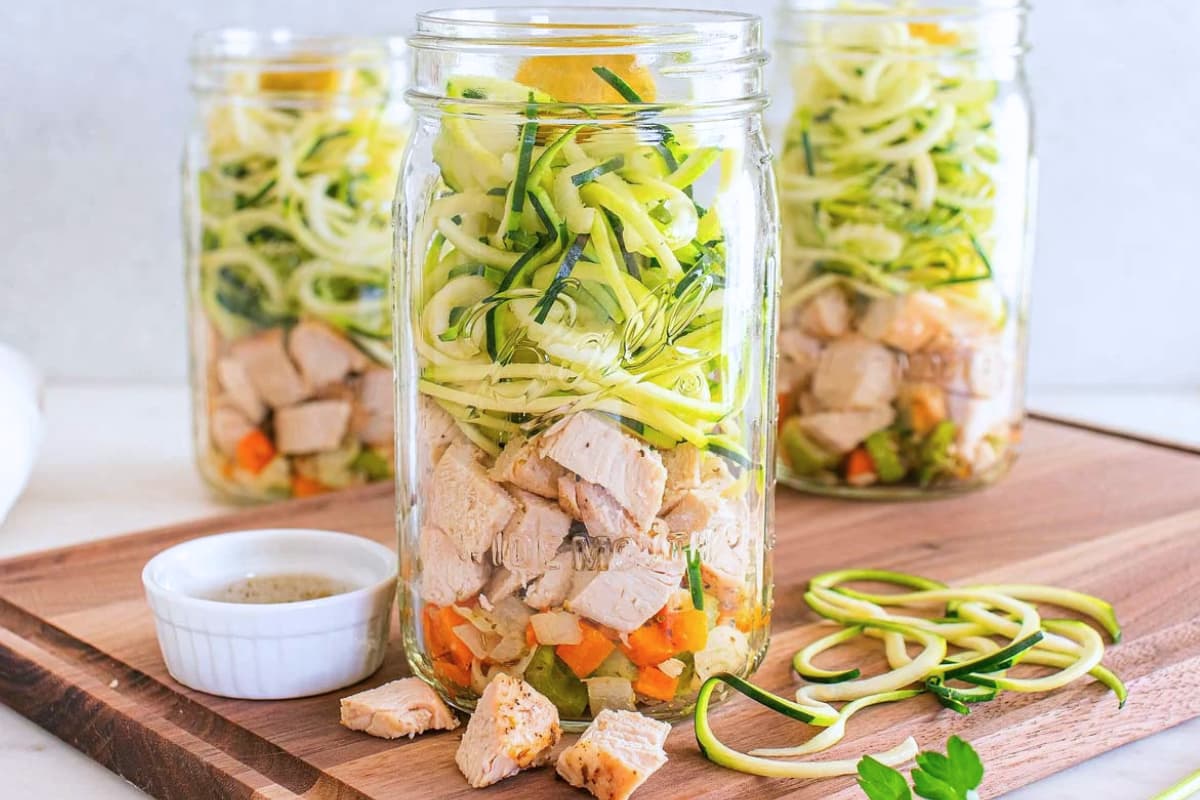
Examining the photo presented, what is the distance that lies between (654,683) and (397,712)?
19 cm

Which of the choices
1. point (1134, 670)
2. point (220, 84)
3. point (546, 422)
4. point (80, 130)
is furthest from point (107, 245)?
point (1134, 670)

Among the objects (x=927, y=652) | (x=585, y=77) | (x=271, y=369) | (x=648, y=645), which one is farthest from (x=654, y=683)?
(x=271, y=369)

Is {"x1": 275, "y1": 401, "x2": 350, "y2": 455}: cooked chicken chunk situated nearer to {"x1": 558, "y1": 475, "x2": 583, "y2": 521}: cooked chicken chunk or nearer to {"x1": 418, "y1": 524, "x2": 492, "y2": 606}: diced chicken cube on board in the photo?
{"x1": 418, "y1": 524, "x2": 492, "y2": 606}: diced chicken cube on board

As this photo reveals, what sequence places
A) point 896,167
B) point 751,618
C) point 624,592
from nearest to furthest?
point 624,592, point 751,618, point 896,167

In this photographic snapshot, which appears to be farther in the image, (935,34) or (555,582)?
(935,34)

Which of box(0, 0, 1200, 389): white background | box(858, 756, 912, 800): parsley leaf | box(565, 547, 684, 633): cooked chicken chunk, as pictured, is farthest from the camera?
box(0, 0, 1200, 389): white background

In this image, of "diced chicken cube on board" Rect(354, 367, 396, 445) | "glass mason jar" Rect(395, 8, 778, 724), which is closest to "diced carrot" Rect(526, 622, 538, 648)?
"glass mason jar" Rect(395, 8, 778, 724)

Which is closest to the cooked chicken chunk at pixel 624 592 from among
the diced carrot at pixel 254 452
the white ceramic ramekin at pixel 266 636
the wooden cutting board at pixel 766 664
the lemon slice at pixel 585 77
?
the wooden cutting board at pixel 766 664

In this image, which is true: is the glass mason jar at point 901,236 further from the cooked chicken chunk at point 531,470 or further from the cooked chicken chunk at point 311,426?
the cooked chicken chunk at point 531,470

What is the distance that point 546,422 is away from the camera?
1176 mm

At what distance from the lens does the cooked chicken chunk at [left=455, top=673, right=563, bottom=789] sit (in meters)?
1.12

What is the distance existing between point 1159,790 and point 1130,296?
1.62 metres

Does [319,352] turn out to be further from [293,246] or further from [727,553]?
[727,553]

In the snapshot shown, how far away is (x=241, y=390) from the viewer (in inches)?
73.1
